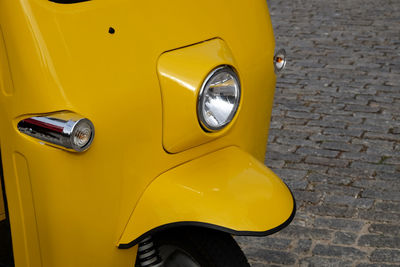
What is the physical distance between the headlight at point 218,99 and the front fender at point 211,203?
0.17 m

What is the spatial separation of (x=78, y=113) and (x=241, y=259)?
0.81 metres

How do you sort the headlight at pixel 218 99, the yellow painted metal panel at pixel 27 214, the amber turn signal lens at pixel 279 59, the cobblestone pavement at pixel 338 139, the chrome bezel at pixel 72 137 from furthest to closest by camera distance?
the cobblestone pavement at pixel 338 139
the amber turn signal lens at pixel 279 59
the headlight at pixel 218 99
the yellow painted metal panel at pixel 27 214
the chrome bezel at pixel 72 137

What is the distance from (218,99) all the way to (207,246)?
1.70ft

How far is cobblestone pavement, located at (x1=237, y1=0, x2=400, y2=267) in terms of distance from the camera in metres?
3.95

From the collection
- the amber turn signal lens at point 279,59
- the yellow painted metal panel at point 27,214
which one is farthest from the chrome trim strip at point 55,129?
the amber turn signal lens at point 279,59

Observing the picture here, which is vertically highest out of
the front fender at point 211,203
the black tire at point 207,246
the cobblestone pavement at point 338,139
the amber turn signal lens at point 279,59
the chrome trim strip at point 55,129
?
the chrome trim strip at point 55,129

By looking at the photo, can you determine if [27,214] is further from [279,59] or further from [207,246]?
[279,59]

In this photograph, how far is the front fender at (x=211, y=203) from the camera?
2.47 m

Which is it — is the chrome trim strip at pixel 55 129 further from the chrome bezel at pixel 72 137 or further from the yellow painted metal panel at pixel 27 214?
the yellow painted metal panel at pixel 27 214

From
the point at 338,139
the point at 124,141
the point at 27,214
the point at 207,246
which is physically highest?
the point at 124,141

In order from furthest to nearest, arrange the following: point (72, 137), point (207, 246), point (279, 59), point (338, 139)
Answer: point (338, 139)
point (279, 59)
point (207, 246)
point (72, 137)

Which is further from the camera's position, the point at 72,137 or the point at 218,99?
the point at 218,99

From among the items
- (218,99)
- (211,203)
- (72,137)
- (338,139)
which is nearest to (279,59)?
A: (218,99)

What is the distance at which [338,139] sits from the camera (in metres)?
5.27
